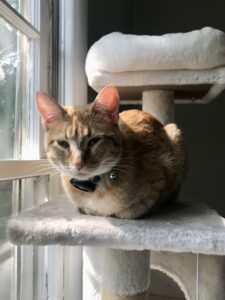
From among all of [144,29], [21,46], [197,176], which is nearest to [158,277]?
[197,176]

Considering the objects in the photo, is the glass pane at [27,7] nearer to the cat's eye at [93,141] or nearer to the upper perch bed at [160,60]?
the upper perch bed at [160,60]

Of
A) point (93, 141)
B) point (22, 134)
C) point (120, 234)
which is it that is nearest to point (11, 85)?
point (22, 134)

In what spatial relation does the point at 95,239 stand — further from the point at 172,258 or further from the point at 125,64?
the point at 125,64

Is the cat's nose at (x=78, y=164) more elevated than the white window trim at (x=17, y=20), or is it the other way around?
the white window trim at (x=17, y=20)

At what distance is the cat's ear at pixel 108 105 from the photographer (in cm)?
85

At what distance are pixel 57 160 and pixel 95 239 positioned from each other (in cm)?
20

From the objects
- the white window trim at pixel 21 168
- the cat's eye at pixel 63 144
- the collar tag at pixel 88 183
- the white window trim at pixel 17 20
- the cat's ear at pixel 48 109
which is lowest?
the collar tag at pixel 88 183

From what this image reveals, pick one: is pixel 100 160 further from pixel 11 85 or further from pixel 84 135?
pixel 11 85

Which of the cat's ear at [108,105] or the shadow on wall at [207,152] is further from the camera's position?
the shadow on wall at [207,152]

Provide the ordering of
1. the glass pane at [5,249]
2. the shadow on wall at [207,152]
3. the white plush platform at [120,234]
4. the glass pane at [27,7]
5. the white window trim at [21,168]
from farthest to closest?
Result: the shadow on wall at [207,152], the glass pane at [27,7], the glass pane at [5,249], the white window trim at [21,168], the white plush platform at [120,234]

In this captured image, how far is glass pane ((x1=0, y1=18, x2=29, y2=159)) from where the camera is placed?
0.99 meters

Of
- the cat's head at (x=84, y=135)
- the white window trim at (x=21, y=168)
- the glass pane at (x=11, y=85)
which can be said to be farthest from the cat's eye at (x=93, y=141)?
the glass pane at (x=11, y=85)

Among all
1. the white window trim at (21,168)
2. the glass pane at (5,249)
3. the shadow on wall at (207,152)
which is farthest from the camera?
the shadow on wall at (207,152)

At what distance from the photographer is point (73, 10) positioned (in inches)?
53.2
